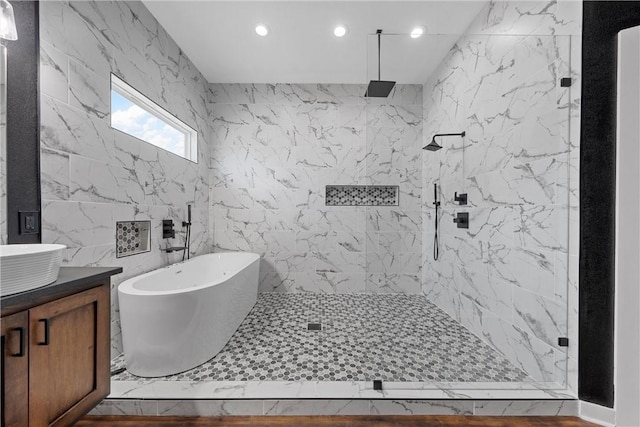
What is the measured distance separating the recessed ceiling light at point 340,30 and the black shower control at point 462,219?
211 centimetres

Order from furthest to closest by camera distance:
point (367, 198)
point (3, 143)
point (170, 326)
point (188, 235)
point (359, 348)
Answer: point (367, 198) → point (188, 235) → point (359, 348) → point (170, 326) → point (3, 143)

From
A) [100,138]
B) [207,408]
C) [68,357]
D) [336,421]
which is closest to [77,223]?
[100,138]

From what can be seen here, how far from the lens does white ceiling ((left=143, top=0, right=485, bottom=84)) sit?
7.64 feet

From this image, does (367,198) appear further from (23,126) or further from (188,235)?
(23,126)

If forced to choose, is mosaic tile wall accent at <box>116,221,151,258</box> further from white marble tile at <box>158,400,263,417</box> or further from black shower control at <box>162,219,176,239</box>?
white marble tile at <box>158,400,263,417</box>

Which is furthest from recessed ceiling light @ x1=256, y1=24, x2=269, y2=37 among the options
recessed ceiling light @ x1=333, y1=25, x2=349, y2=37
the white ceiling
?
recessed ceiling light @ x1=333, y1=25, x2=349, y2=37

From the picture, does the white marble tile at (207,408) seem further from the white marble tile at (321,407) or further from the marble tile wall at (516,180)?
the marble tile wall at (516,180)

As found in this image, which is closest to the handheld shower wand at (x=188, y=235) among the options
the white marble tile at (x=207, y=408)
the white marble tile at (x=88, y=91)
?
the white marble tile at (x=88, y=91)

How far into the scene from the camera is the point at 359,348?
2.14 meters

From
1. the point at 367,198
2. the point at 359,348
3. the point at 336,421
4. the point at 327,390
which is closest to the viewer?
the point at 336,421

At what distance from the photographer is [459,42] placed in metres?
2.61

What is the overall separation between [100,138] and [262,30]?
1764 millimetres

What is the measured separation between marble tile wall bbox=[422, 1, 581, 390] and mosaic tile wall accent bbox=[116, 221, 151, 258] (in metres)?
2.92

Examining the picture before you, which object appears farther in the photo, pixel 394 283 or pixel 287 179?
pixel 287 179
